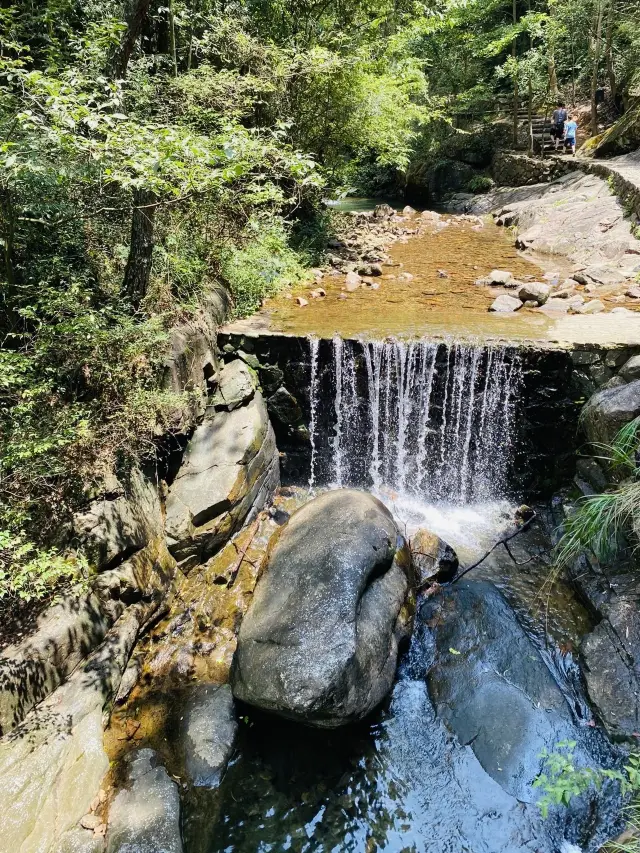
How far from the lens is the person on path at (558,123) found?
51.5 ft

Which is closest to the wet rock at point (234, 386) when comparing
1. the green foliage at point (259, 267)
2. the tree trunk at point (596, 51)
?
the green foliage at point (259, 267)

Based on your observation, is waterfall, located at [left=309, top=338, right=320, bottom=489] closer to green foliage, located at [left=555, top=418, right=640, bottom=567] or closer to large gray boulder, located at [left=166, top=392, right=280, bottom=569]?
large gray boulder, located at [left=166, top=392, right=280, bottom=569]

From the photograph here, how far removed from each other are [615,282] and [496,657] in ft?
22.8

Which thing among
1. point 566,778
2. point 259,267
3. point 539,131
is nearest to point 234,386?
point 259,267

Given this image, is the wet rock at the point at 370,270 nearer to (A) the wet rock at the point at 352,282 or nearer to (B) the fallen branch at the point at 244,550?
(A) the wet rock at the point at 352,282

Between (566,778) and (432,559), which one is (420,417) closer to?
(432,559)

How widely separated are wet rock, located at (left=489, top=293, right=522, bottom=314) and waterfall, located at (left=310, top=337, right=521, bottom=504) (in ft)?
5.91

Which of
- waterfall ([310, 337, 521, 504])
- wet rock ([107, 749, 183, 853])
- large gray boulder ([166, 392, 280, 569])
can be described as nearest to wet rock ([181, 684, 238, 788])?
wet rock ([107, 749, 183, 853])

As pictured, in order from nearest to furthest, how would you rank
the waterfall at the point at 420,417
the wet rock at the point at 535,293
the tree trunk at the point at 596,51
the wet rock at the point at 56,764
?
1. the wet rock at the point at 56,764
2. the waterfall at the point at 420,417
3. the wet rock at the point at 535,293
4. the tree trunk at the point at 596,51

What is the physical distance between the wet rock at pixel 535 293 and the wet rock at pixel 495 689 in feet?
16.8

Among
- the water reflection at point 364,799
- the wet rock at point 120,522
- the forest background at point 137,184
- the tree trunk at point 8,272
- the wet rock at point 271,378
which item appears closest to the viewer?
the water reflection at point 364,799

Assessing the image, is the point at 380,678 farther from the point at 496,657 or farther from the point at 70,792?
the point at 70,792

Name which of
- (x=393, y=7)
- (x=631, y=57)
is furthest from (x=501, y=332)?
(x=631, y=57)

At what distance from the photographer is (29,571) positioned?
363 centimetres
